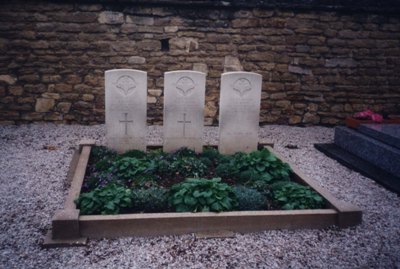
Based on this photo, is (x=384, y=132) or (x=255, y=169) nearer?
(x=255, y=169)

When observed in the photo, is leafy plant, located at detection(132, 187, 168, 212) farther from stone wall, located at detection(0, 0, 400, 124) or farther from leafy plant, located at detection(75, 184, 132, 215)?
stone wall, located at detection(0, 0, 400, 124)

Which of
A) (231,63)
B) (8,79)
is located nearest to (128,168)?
(231,63)

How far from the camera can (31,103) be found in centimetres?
755

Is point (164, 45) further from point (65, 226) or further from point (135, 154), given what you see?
point (65, 226)

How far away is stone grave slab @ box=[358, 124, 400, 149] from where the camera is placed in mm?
5367

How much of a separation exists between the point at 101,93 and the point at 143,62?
Answer: 108 cm

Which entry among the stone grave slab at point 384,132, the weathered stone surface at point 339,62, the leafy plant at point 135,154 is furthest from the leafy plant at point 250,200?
the weathered stone surface at point 339,62

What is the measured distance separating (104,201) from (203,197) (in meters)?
1.00

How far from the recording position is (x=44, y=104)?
759 cm

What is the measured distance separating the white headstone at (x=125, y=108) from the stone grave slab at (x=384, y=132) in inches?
141

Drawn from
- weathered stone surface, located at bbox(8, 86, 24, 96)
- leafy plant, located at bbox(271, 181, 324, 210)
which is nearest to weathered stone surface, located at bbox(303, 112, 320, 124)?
leafy plant, located at bbox(271, 181, 324, 210)

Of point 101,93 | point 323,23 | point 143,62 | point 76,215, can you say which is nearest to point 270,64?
point 323,23

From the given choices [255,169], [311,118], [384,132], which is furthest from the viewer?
[311,118]

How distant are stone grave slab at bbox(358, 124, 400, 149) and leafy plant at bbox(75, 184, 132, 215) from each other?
385 cm
